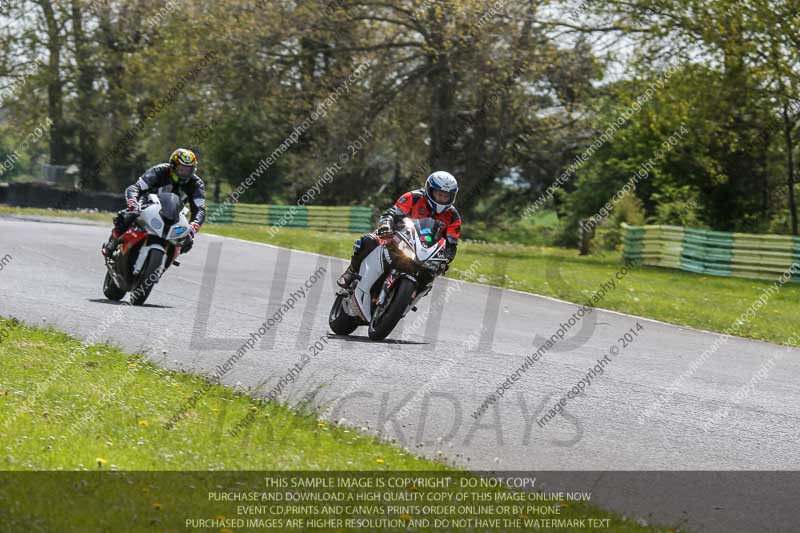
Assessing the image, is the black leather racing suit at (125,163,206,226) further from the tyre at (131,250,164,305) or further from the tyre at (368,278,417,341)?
the tyre at (368,278,417,341)

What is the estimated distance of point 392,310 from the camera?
11422mm

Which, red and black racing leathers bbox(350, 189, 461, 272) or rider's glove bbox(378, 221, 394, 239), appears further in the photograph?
red and black racing leathers bbox(350, 189, 461, 272)

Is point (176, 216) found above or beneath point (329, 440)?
above

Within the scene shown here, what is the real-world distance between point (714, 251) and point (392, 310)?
20164 millimetres

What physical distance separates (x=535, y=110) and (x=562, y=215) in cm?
729

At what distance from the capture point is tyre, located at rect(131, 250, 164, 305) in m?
13.4

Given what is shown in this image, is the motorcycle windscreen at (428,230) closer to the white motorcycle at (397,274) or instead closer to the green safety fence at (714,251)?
the white motorcycle at (397,274)

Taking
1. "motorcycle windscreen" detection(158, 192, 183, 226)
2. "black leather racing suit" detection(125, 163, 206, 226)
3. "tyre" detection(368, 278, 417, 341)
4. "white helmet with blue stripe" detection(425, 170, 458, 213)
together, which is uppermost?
"white helmet with blue stripe" detection(425, 170, 458, 213)

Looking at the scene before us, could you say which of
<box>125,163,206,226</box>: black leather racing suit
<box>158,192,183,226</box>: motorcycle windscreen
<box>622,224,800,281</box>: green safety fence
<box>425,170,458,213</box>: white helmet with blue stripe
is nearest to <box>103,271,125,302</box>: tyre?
<box>125,163,206,226</box>: black leather racing suit

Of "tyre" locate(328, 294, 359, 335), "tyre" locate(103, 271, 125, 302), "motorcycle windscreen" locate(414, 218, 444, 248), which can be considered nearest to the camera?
"motorcycle windscreen" locate(414, 218, 444, 248)

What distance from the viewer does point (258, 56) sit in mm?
41406

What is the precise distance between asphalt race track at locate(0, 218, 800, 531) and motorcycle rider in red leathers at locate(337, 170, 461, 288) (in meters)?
1.02

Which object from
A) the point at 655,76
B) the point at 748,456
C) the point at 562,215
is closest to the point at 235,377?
the point at 748,456

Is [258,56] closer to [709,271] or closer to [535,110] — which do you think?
[535,110]
